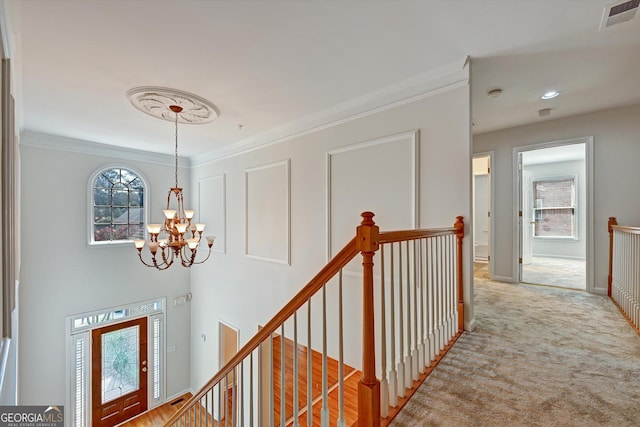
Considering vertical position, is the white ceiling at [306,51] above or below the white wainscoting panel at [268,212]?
above

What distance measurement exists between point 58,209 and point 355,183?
4.74 m

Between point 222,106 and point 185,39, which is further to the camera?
point 222,106

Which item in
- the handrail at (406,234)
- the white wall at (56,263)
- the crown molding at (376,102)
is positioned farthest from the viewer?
the white wall at (56,263)

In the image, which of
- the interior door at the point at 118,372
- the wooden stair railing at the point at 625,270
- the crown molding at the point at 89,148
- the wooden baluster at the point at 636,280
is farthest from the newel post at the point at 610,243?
the interior door at the point at 118,372

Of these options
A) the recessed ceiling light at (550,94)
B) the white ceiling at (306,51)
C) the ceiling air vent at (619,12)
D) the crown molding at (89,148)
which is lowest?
the crown molding at (89,148)

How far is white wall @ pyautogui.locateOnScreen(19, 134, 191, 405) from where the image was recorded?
4.03 m

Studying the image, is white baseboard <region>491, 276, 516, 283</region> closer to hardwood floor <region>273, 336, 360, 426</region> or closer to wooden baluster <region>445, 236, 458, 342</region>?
wooden baluster <region>445, 236, 458, 342</region>

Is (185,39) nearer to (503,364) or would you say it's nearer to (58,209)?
(503,364)

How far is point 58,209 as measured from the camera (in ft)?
14.1

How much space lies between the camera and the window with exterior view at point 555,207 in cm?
635

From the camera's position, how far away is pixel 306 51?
83.8 inches

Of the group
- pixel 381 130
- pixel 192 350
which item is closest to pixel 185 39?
pixel 381 130

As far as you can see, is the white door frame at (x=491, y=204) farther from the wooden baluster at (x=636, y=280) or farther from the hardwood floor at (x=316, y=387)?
the hardwood floor at (x=316, y=387)

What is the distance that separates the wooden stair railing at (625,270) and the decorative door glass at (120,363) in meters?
7.08
